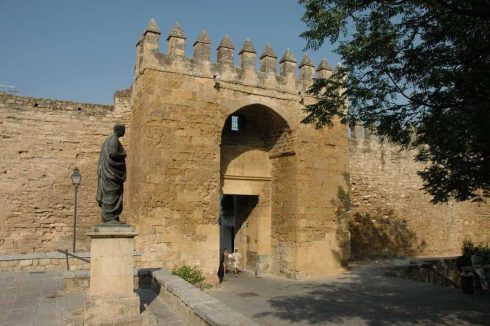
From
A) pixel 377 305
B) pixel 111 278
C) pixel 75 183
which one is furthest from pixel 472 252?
pixel 111 278

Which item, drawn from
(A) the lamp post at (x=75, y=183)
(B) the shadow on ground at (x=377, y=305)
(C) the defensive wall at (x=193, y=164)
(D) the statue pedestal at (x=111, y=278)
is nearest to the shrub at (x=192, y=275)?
(C) the defensive wall at (x=193, y=164)

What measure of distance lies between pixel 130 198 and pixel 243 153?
13.9ft

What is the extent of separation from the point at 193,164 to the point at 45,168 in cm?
423

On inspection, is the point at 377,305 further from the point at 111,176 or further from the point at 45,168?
the point at 45,168

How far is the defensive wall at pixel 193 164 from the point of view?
11.1 meters

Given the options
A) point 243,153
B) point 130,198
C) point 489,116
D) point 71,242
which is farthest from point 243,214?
point 489,116

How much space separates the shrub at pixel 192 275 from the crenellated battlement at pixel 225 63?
17.1ft

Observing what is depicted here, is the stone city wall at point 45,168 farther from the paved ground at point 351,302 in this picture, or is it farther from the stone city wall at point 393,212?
the stone city wall at point 393,212

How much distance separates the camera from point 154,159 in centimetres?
1089

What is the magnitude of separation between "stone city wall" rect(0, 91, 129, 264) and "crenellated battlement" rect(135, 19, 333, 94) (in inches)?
95.5

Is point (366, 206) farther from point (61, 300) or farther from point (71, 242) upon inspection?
point (61, 300)

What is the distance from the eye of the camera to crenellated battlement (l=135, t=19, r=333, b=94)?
11.3 metres

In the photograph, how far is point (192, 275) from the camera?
1067cm

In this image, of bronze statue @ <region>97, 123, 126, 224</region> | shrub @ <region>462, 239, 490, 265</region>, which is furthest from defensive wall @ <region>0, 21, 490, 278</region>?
shrub @ <region>462, 239, 490, 265</region>
